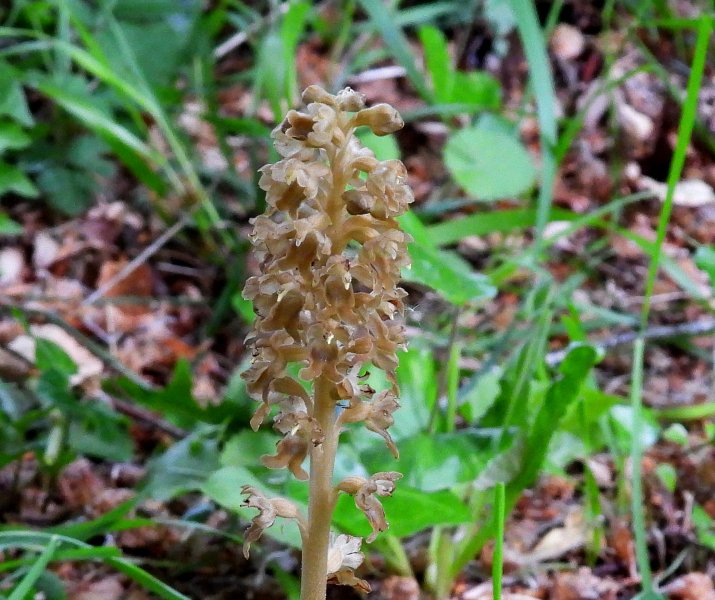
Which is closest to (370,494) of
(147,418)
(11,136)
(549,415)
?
(549,415)

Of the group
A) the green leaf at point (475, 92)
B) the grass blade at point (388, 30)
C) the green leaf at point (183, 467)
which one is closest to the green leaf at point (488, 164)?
the green leaf at point (475, 92)

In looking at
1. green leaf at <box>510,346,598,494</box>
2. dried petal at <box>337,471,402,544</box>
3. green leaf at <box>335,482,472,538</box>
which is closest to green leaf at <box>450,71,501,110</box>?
green leaf at <box>510,346,598,494</box>

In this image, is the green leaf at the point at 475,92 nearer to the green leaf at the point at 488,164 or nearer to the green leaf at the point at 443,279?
the green leaf at the point at 488,164

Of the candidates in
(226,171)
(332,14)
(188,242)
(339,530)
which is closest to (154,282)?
(188,242)

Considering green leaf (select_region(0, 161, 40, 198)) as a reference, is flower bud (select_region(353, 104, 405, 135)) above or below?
below

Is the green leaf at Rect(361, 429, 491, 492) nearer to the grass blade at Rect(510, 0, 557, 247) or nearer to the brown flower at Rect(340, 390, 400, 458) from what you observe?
the brown flower at Rect(340, 390, 400, 458)

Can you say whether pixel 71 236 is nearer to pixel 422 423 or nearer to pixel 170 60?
pixel 170 60
